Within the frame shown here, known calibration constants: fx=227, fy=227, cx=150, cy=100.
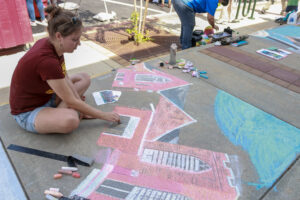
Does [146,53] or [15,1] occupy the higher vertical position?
[15,1]

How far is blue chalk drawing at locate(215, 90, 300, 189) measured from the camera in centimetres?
191

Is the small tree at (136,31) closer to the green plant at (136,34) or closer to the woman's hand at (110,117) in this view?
the green plant at (136,34)

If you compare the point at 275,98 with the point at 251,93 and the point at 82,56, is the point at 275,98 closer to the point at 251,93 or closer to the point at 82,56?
the point at 251,93

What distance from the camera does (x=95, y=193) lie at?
1617 mm

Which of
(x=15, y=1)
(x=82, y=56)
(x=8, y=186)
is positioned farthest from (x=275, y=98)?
(x=15, y=1)

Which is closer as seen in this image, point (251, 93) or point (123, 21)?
point (251, 93)

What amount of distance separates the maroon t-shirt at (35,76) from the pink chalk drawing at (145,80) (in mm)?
1100

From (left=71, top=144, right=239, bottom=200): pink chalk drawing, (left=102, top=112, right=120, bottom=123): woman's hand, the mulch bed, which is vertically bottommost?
(left=71, top=144, right=239, bottom=200): pink chalk drawing

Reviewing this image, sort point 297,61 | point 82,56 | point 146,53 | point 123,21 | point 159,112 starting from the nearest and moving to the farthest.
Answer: point 159,112
point 297,61
point 82,56
point 146,53
point 123,21

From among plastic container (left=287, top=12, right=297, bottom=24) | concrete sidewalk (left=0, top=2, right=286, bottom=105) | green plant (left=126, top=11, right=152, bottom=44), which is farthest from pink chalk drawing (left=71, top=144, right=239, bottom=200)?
plastic container (left=287, top=12, right=297, bottom=24)

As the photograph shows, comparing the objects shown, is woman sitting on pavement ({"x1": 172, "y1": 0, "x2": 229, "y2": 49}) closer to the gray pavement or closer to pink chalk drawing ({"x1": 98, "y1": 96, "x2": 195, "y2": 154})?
the gray pavement

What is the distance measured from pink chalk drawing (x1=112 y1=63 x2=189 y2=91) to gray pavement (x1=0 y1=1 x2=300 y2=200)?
12 cm

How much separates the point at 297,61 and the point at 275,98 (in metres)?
1.48

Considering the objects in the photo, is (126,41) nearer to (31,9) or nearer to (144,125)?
(31,9)
